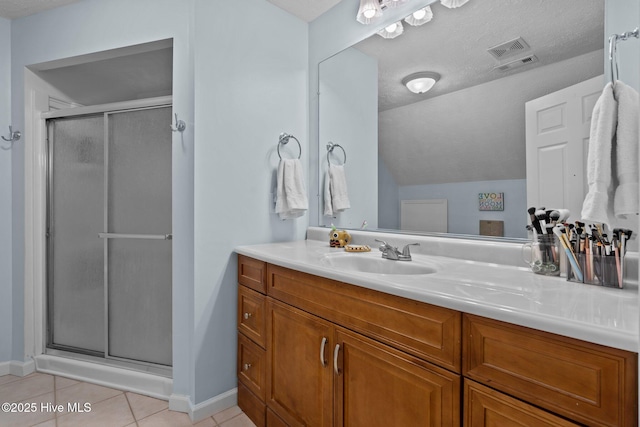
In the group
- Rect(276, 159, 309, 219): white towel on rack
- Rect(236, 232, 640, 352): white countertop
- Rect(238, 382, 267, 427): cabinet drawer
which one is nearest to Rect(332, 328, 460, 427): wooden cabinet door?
Rect(236, 232, 640, 352): white countertop

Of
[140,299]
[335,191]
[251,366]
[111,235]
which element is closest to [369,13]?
[335,191]

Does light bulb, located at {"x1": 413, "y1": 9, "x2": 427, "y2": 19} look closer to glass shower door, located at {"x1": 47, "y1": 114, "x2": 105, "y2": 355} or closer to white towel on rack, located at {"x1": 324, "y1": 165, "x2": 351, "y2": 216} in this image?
white towel on rack, located at {"x1": 324, "y1": 165, "x2": 351, "y2": 216}

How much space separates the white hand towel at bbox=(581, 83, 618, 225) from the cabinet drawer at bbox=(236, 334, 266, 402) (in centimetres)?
138

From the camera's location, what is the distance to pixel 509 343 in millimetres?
705

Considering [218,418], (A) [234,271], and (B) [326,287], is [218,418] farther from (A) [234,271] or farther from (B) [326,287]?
(B) [326,287]

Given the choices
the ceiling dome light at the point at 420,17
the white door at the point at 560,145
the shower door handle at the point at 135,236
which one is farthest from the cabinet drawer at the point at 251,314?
the ceiling dome light at the point at 420,17

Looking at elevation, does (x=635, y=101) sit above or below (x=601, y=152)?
above

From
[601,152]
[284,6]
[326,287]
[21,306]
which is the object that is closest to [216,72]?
[284,6]

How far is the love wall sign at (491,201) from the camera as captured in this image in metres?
1.30

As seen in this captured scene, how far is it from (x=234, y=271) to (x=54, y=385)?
1378 mm

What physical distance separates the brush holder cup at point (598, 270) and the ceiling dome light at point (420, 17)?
4.12 feet

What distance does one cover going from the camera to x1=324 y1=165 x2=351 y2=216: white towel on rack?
2031 mm

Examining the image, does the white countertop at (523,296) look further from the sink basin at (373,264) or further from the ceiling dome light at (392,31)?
the ceiling dome light at (392,31)

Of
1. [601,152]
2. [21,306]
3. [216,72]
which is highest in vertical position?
[216,72]
